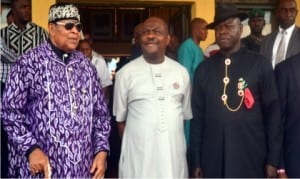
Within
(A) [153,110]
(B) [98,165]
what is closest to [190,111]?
(A) [153,110]

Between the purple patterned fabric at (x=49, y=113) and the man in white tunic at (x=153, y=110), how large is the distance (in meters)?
0.68

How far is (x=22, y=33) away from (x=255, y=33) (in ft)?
10.5

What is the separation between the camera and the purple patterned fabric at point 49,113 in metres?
4.04

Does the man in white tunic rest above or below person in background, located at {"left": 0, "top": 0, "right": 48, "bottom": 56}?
below

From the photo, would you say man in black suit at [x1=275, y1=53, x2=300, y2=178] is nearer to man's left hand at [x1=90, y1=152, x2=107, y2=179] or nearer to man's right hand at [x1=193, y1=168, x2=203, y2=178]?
man's right hand at [x1=193, y1=168, x2=203, y2=178]

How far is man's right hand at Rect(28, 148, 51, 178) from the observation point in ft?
13.1

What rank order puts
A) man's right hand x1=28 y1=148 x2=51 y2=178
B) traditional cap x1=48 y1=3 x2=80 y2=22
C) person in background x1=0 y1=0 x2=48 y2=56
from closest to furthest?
man's right hand x1=28 y1=148 x2=51 y2=178 → traditional cap x1=48 y1=3 x2=80 y2=22 → person in background x1=0 y1=0 x2=48 y2=56

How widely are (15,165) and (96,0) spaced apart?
503 centimetres

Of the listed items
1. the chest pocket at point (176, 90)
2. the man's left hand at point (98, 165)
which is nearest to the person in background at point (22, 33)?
the chest pocket at point (176, 90)

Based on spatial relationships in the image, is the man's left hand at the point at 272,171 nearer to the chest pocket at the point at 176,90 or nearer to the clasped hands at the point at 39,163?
the chest pocket at the point at 176,90

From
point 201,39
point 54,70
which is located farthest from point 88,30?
point 54,70

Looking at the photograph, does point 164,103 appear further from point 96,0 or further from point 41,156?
point 96,0

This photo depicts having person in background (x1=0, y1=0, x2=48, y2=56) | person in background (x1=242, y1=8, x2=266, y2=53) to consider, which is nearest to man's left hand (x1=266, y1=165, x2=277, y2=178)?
person in background (x1=0, y1=0, x2=48, y2=56)

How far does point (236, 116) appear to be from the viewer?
4660mm
